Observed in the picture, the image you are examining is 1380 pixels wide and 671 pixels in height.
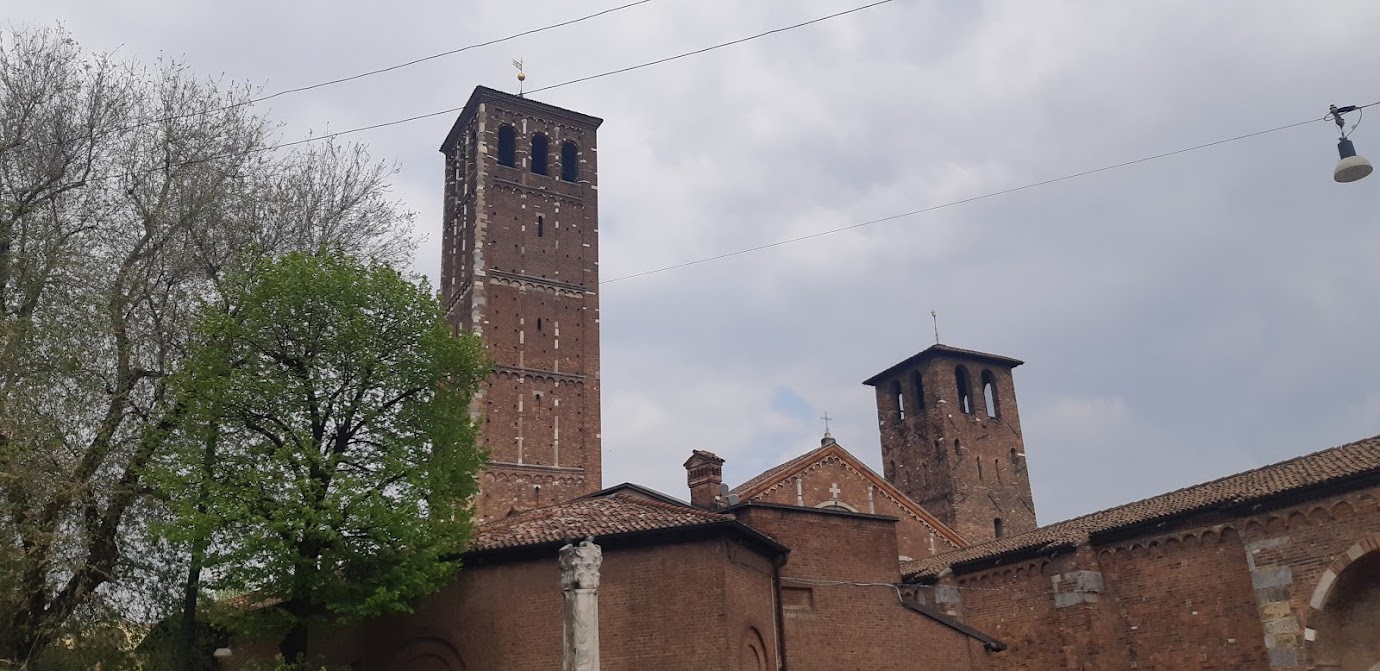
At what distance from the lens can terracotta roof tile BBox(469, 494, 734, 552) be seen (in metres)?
18.3

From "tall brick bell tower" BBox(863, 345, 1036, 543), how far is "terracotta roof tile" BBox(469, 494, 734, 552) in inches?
913

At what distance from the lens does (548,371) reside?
36.7 meters

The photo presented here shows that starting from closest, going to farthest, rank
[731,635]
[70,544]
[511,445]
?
[70,544]
[731,635]
[511,445]

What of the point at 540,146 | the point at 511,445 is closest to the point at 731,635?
the point at 511,445

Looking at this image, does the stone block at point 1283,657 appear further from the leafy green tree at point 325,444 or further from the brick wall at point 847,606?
the leafy green tree at point 325,444

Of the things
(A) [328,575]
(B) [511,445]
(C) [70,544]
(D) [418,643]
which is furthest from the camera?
(B) [511,445]

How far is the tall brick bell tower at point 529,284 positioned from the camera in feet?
115

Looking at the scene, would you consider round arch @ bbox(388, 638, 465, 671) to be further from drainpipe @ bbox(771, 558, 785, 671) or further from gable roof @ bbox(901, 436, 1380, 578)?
gable roof @ bbox(901, 436, 1380, 578)

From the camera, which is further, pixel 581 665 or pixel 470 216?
Answer: pixel 470 216

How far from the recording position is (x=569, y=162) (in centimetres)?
4119

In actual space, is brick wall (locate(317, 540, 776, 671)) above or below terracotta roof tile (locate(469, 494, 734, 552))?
below

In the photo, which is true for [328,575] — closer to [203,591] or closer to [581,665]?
[203,591]

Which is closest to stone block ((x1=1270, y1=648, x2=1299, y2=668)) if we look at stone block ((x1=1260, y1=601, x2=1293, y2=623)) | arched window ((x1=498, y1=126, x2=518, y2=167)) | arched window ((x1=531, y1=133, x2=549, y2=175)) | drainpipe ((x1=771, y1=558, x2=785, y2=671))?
stone block ((x1=1260, y1=601, x2=1293, y2=623))

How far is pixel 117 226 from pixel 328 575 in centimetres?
739
